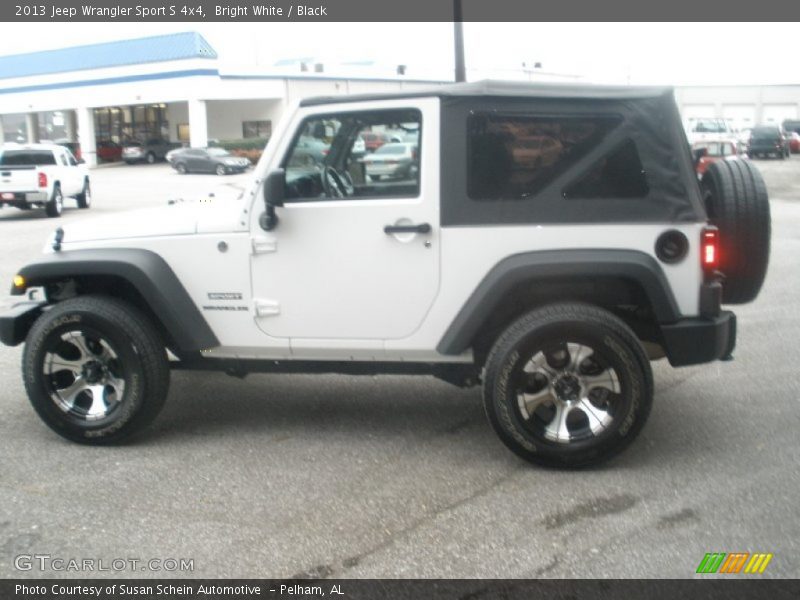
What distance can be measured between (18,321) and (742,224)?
4288mm

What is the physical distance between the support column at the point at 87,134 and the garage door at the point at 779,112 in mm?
47103

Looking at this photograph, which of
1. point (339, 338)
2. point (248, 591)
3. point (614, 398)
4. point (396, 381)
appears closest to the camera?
point (248, 591)

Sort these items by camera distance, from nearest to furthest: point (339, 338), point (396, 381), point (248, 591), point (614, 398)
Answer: point (248, 591), point (614, 398), point (339, 338), point (396, 381)

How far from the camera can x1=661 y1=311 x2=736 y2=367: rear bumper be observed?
193 inches

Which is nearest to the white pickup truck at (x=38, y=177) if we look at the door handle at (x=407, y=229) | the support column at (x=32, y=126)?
the door handle at (x=407, y=229)

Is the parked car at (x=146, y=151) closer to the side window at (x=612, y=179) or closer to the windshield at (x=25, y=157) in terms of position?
the windshield at (x=25, y=157)

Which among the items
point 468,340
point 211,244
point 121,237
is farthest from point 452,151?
point 121,237

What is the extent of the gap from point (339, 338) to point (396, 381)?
160 cm

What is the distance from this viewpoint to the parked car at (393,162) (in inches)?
200

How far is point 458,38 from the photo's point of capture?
20.8 metres

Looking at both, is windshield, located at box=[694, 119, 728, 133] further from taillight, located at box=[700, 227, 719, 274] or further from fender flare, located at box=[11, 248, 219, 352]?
fender flare, located at box=[11, 248, 219, 352]

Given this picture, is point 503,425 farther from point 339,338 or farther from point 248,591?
point 248,591

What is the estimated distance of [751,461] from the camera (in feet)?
16.5

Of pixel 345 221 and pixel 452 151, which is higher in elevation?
pixel 452 151
